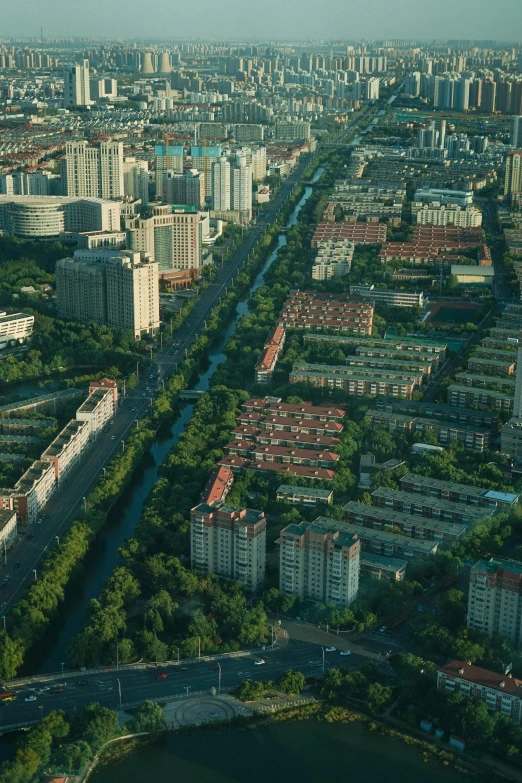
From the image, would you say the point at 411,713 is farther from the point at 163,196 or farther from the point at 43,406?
the point at 163,196

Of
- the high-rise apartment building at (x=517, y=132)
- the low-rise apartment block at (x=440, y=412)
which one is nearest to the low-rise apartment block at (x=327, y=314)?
the low-rise apartment block at (x=440, y=412)

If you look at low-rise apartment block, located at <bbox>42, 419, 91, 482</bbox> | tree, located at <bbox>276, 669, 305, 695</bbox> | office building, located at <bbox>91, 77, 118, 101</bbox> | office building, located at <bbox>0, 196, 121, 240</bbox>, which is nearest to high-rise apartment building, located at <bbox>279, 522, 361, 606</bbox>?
tree, located at <bbox>276, 669, 305, 695</bbox>

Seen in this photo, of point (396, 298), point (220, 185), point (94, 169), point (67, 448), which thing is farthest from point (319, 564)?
point (94, 169)

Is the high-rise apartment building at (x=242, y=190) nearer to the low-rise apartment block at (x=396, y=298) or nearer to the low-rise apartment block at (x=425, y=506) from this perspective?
the low-rise apartment block at (x=396, y=298)

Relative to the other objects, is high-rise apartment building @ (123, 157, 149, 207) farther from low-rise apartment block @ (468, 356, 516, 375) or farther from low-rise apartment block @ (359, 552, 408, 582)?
low-rise apartment block @ (359, 552, 408, 582)

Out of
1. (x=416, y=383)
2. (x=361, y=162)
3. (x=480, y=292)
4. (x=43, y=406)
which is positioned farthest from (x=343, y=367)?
(x=361, y=162)
